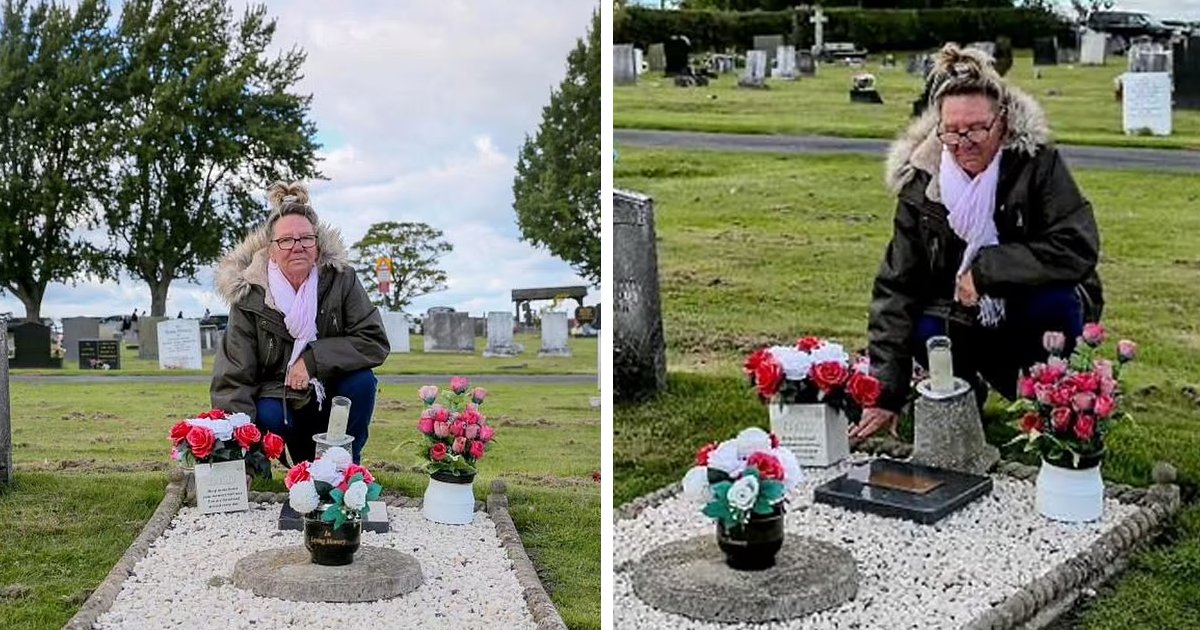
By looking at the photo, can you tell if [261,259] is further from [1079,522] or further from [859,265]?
[1079,522]

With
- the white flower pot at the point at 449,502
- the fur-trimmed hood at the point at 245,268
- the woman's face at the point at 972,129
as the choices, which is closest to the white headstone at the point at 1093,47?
the woman's face at the point at 972,129

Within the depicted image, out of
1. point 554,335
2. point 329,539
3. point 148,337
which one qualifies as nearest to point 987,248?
point 554,335

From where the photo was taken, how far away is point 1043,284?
14.6 feet

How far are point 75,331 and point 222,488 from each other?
2.53 feet

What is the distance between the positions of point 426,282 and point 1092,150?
2.47 metres

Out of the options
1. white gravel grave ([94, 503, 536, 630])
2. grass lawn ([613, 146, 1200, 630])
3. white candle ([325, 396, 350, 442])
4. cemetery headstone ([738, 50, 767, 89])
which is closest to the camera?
white gravel grave ([94, 503, 536, 630])

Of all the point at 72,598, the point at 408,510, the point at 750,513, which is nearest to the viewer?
the point at 750,513

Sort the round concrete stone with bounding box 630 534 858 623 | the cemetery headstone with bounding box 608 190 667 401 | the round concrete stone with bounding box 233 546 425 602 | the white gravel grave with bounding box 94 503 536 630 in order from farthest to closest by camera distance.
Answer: the cemetery headstone with bounding box 608 190 667 401
the round concrete stone with bounding box 233 546 425 602
the white gravel grave with bounding box 94 503 536 630
the round concrete stone with bounding box 630 534 858 623

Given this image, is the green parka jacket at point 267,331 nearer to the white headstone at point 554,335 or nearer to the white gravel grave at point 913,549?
the white headstone at point 554,335

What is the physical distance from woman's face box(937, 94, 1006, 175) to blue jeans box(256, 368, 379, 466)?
7.40ft

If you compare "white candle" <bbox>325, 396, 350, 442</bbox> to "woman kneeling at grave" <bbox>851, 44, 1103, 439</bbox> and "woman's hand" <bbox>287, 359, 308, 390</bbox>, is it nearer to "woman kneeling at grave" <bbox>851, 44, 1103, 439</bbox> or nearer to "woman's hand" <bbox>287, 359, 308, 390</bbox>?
"woman's hand" <bbox>287, 359, 308, 390</bbox>

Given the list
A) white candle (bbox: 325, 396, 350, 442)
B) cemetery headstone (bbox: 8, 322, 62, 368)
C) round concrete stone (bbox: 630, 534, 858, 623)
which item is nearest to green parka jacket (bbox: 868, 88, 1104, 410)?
round concrete stone (bbox: 630, 534, 858, 623)

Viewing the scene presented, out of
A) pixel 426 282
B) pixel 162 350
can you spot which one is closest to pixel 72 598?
pixel 162 350

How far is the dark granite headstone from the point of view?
4406 millimetres
